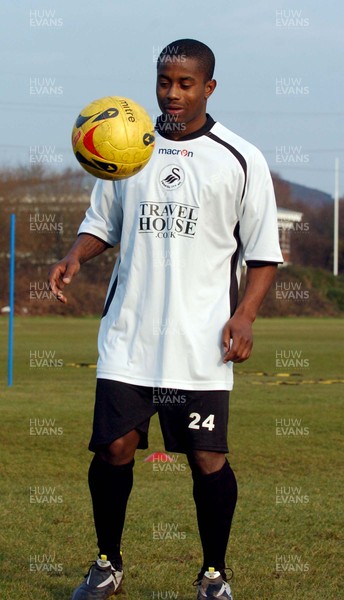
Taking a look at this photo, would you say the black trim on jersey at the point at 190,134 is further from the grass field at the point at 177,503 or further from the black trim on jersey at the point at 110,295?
the grass field at the point at 177,503

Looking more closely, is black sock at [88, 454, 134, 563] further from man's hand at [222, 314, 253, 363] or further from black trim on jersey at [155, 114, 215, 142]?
black trim on jersey at [155, 114, 215, 142]

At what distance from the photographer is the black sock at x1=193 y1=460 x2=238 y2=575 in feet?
15.8

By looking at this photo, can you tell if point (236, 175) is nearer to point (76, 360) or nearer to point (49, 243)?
point (76, 360)

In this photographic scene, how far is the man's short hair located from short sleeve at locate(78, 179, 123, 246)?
62 centimetres

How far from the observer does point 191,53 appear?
15.8 feet

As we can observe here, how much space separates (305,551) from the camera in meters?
5.96

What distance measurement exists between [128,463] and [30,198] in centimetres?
4956

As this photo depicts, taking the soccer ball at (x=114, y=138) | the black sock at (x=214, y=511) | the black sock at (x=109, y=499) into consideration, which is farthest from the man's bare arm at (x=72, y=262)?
the black sock at (x=214, y=511)

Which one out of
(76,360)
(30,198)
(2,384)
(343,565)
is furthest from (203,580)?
(30,198)

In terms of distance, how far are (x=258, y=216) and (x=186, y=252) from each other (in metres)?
0.36

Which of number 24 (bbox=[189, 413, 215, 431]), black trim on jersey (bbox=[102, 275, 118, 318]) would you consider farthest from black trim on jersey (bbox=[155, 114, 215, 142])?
number 24 (bbox=[189, 413, 215, 431])

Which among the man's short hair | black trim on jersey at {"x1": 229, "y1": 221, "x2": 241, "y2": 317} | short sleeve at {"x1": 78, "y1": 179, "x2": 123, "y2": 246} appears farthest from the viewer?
short sleeve at {"x1": 78, "y1": 179, "x2": 123, "y2": 246}

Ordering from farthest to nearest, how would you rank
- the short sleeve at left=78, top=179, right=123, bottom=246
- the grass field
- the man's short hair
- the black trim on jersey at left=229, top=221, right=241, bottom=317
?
the grass field < the short sleeve at left=78, top=179, right=123, bottom=246 < the black trim on jersey at left=229, top=221, right=241, bottom=317 < the man's short hair

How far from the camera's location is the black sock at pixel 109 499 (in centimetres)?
487
